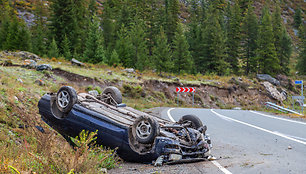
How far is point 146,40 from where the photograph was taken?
154 feet

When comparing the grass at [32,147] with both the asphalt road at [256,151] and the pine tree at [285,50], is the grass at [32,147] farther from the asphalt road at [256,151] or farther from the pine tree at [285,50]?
the pine tree at [285,50]

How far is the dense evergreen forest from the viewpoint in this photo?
1415 inches

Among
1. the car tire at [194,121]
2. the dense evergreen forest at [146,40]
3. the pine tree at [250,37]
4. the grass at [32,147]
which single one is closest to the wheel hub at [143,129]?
the grass at [32,147]

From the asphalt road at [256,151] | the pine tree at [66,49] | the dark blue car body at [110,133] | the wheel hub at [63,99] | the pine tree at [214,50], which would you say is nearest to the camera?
the asphalt road at [256,151]

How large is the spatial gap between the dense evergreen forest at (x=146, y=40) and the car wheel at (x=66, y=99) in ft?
81.0

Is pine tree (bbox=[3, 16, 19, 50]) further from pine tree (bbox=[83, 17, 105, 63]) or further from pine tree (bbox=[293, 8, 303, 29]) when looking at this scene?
pine tree (bbox=[293, 8, 303, 29])

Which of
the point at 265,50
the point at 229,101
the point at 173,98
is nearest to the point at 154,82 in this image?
the point at 173,98

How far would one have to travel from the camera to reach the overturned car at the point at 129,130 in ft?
17.0

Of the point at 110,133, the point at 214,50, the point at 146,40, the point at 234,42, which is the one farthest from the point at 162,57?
the point at 110,133

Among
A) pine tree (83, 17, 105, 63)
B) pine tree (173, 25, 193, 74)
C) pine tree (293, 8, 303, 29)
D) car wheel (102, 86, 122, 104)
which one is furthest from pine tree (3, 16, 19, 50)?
pine tree (293, 8, 303, 29)

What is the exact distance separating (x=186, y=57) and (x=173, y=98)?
1565 centimetres

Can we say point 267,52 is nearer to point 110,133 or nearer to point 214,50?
point 214,50

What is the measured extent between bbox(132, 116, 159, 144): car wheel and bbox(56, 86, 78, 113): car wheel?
1924 millimetres

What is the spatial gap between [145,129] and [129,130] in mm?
357
